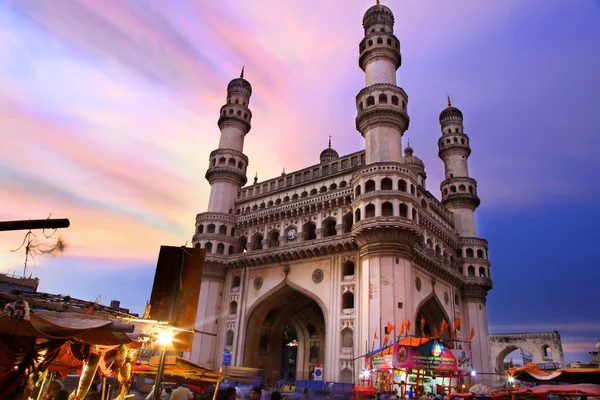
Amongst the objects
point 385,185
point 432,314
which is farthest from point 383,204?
point 432,314

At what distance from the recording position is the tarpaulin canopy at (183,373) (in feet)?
38.9

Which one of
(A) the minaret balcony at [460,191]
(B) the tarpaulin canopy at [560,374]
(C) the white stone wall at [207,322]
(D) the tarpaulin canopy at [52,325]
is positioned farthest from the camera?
(A) the minaret balcony at [460,191]

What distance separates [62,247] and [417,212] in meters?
24.9

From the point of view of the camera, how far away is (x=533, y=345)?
2275 inches

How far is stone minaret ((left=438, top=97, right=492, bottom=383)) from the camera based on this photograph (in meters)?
37.3

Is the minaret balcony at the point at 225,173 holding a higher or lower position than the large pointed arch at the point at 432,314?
higher

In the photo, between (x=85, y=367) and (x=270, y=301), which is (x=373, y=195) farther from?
(x=85, y=367)

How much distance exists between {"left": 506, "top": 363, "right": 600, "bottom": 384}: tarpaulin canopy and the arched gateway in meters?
19.0

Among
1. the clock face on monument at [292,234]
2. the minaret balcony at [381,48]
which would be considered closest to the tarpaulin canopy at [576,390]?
the clock face on monument at [292,234]

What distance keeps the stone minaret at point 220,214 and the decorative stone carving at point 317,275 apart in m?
9.19

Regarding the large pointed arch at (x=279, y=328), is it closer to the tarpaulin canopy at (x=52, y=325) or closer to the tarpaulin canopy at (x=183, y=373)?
the tarpaulin canopy at (x=183, y=373)

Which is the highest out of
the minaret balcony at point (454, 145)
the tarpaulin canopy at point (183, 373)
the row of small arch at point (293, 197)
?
the minaret balcony at point (454, 145)

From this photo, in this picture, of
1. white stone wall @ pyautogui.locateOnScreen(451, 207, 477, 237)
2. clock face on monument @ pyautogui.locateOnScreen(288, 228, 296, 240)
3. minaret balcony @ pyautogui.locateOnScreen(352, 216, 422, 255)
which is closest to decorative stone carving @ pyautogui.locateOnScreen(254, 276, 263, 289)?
clock face on monument @ pyautogui.locateOnScreen(288, 228, 296, 240)

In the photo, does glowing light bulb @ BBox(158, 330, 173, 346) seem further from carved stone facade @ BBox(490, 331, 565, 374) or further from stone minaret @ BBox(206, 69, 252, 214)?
carved stone facade @ BBox(490, 331, 565, 374)
